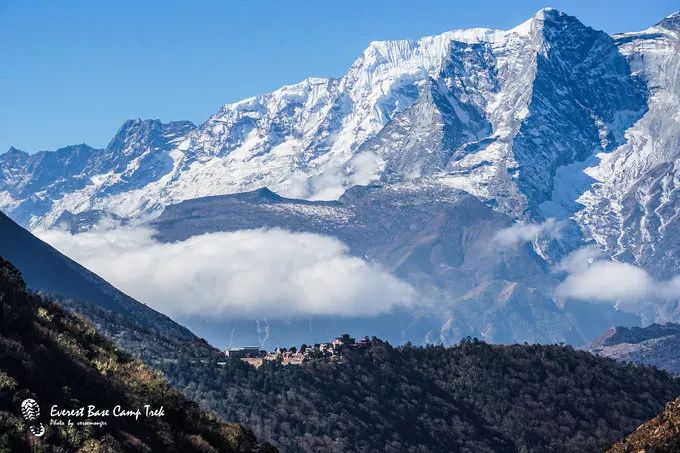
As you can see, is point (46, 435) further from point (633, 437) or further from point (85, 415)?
point (633, 437)

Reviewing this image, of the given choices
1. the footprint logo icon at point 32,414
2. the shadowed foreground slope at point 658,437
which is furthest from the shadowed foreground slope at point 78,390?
the shadowed foreground slope at point 658,437

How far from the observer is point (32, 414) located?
40.0 meters

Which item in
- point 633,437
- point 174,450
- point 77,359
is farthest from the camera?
point 633,437

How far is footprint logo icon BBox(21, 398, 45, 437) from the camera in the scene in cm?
3912

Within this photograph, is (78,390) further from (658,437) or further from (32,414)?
(658,437)

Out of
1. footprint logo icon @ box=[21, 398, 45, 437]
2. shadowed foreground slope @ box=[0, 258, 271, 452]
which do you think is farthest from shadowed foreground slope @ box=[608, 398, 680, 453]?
footprint logo icon @ box=[21, 398, 45, 437]

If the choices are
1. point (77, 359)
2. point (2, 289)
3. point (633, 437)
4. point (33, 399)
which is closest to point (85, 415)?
point (33, 399)

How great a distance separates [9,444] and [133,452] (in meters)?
4.77

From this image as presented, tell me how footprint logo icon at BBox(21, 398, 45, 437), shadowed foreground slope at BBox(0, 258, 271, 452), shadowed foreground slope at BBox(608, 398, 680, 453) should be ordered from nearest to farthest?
footprint logo icon at BBox(21, 398, 45, 437), shadowed foreground slope at BBox(0, 258, 271, 452), shadowed foreground slope at BBox(608, 398, 680, 453)

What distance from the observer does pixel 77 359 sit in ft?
153

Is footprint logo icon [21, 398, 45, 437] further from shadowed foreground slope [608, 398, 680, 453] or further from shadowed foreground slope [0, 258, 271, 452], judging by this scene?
shadowed foreground slope [608, 398, 680, 453]

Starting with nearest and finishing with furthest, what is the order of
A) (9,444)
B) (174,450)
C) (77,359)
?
(9,444) → (174,450) → (77,359)

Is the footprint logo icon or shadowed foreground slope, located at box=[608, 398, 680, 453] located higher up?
shadowed foreground slope, located at box=[608, 398, 680, 453]

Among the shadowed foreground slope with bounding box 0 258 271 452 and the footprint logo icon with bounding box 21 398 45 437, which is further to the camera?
the shadowed foreground slope with bounding box 0 258 271 452
